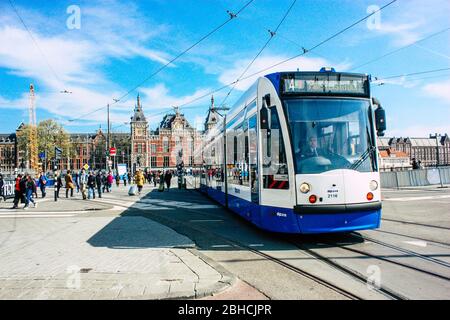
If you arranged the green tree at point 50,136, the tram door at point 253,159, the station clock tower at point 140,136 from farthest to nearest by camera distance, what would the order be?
the station clock tower at point 140,136 → the green tree at point 50,136 → the tram door at point 253,159

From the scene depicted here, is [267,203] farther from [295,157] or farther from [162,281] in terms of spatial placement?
[162,281]

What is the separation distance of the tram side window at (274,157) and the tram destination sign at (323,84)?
22.8 inches

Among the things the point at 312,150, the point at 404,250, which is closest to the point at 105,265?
the point at 312,150

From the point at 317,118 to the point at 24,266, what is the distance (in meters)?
5.86

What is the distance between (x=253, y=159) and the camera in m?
7.94

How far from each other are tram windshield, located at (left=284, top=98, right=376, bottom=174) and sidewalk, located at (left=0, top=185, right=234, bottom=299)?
2758 millimetres

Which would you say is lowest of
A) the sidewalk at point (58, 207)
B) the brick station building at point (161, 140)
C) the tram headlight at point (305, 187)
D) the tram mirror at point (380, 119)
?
the sidewalk at point (58, 207)

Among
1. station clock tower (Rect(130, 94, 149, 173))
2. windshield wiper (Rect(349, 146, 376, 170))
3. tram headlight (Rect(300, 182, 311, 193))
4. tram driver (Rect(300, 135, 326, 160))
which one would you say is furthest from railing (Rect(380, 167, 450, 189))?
station clock tower (Rect(130, 94, 149, 173))

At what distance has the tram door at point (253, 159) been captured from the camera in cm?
768

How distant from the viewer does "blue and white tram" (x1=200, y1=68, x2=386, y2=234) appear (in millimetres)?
6555

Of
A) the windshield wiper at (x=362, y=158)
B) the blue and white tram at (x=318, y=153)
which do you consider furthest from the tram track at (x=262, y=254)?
the windshield wiper at (x=362, y=158)

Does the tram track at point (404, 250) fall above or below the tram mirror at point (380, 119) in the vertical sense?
below

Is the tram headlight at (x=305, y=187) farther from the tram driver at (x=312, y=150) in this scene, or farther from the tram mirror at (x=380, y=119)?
the tram mirror at (x=380, y=119)
